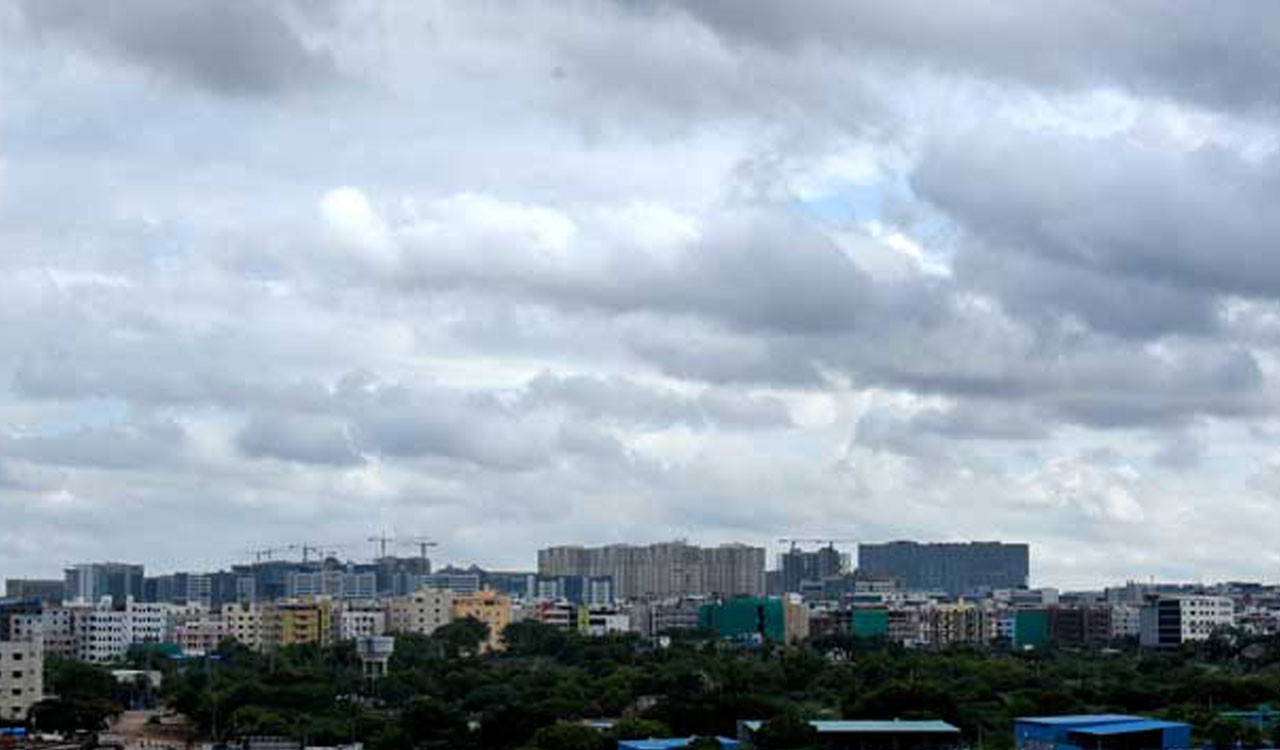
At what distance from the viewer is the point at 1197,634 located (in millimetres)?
93875

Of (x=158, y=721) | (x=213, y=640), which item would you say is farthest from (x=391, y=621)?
(x=158, y=721)

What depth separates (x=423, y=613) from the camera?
10006 centimetres

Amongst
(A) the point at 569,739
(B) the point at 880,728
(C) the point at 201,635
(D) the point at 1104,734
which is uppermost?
(D) the point at 1104,734

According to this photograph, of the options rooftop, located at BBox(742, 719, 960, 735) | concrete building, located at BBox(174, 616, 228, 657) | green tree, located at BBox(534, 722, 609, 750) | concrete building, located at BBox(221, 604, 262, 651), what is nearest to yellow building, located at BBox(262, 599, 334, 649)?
concrete building, located at BBox(221, 604, 262, 651)

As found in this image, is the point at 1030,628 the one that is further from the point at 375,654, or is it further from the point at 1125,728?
the point at 1125,728

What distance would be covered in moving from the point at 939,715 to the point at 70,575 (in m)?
134

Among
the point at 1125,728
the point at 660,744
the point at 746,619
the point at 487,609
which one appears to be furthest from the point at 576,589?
the point at 1125,728

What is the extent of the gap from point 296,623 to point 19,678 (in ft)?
138

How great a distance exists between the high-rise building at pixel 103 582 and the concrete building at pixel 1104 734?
132 meters

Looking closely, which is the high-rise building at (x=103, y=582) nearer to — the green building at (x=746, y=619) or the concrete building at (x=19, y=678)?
the green building at (x=746, y=619)

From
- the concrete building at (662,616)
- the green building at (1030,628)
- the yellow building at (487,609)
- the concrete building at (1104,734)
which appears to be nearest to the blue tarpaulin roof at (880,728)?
the concrete building at (1104,734)

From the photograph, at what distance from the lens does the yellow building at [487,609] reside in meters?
95.8

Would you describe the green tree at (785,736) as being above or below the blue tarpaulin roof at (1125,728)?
below

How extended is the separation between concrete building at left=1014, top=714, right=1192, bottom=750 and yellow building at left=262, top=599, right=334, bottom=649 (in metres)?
59.8
